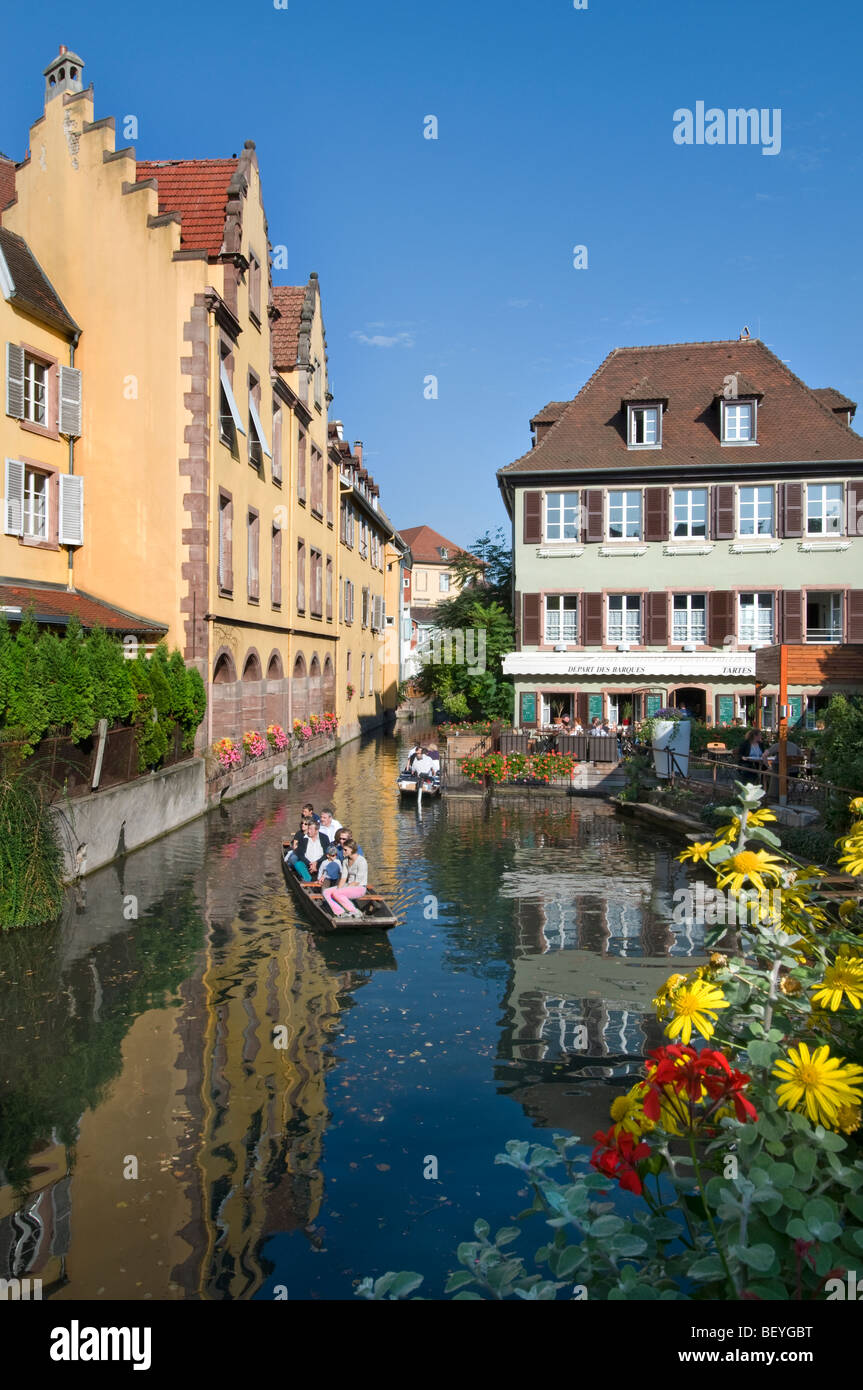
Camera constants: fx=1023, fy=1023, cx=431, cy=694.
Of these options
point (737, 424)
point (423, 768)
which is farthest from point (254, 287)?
point (737, 424)

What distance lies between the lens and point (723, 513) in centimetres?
3391

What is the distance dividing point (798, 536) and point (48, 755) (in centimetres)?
2668

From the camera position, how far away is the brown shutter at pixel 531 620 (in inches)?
1374

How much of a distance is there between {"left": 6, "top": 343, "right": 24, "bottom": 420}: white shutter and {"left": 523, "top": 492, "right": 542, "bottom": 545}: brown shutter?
18342mm

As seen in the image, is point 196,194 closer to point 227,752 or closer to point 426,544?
point 227,752

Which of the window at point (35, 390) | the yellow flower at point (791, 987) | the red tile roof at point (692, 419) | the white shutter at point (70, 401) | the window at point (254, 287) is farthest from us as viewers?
the red tile roof at point (692, 419)

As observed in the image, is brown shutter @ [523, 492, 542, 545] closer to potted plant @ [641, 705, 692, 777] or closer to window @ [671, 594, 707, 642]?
window @ [671, 594, 707, 642]

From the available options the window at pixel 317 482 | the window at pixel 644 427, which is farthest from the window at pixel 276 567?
the window at pixel 644 427

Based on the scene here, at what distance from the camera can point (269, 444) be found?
97.5ft

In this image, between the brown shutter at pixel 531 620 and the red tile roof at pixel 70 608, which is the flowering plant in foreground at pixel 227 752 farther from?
the brown shutter at pixel 531 620

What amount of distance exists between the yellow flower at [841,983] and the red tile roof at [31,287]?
21201mm

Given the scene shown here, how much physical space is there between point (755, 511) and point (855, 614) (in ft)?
15.4
